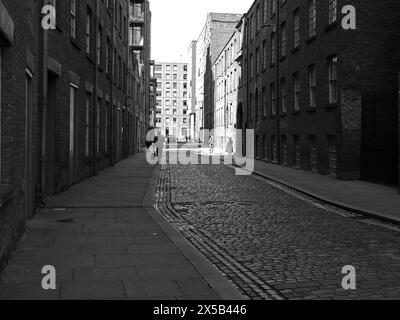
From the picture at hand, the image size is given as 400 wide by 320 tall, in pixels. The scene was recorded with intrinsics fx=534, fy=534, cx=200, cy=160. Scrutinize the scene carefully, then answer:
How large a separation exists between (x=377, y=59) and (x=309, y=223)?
11059 millimetres

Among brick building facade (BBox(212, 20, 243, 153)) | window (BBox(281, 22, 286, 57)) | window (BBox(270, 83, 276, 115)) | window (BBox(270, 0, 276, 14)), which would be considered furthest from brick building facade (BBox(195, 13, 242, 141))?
window (BBox(281, 22, 286, 57))

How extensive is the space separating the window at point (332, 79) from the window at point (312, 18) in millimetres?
2378

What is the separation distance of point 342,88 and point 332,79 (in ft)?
5.35

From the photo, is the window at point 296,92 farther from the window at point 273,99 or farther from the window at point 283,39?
the window at point 273,99

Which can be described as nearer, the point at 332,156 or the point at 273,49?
the point at 332,156

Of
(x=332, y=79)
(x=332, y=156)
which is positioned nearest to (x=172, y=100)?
(x=332, y=79)

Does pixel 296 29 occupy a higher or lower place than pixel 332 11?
higher

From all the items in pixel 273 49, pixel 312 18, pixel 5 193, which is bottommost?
pixel 5 193

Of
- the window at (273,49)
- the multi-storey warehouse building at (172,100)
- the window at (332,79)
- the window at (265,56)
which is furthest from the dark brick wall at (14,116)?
the multi-storey warehouse building at (172,100)

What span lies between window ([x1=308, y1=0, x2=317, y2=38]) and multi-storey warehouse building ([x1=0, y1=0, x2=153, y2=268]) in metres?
9.12

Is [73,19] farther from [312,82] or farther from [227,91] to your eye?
[227,91]

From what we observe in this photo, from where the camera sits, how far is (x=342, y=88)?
19438 mm

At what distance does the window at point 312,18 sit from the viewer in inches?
906

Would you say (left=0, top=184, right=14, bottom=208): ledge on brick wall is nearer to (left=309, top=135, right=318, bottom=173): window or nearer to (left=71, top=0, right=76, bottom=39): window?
(left=71, top=0, right=76, bottom=39): window
